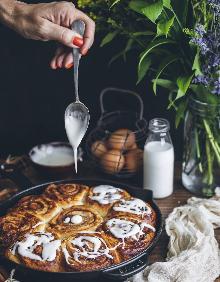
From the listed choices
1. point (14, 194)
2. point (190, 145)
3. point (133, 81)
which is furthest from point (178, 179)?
point (14, 194)

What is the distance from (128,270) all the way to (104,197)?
1.05ft

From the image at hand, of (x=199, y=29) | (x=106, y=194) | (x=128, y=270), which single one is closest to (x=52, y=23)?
(x=199, y=29)

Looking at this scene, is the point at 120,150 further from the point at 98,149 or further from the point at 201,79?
the point at 201,79

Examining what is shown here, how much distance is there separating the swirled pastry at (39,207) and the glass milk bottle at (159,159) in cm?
38

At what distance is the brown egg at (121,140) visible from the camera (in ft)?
7.11

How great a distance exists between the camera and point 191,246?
1819 millimetres

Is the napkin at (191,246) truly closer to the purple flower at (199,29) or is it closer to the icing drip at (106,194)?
the icing drip at (106,194)

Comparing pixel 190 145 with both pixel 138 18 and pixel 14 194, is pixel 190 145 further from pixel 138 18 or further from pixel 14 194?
pixel 14 194

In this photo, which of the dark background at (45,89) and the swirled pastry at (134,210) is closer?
the swirled pastry at (134,210)

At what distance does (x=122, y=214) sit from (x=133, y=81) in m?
0.68

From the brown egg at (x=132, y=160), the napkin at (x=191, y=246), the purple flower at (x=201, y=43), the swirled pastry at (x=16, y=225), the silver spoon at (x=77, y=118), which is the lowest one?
the napkin at (x=191, y=246)

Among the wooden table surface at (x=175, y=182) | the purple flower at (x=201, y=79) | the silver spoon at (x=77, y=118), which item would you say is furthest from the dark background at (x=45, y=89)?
the purple flower at (x=201, y=79)

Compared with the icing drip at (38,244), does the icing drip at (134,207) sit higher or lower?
higher

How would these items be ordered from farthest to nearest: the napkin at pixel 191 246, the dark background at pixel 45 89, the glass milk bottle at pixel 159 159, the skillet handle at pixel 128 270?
the dark background at pixel 45 89
the glass milk bottle at pixel 159 159
the napkin at pixel 191 246
the skillet handle at pixel 128 270
